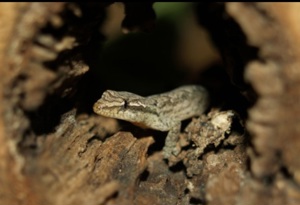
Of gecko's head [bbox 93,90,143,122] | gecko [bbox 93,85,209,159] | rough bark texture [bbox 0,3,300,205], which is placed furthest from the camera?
gecko [bbox 93,85,209,159]

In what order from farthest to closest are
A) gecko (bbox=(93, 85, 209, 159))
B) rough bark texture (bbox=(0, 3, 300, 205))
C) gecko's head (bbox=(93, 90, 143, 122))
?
1. gecko (bbox=(93, 85, 209, 159))
2. gecko's head (bbox=(93, 90, 143, 122))
3. rough bark texture (bbox=(0, 3, 300, 205))

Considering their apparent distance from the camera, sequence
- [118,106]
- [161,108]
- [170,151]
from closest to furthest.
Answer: [170,151], [118,106], [161,108]

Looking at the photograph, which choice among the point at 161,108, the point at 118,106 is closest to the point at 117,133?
the point at 118,106

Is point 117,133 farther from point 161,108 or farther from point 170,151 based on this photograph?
point 161,108

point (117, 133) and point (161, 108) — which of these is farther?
point (161, 108)

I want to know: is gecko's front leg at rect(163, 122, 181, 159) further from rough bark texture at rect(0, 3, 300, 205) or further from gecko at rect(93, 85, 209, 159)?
rough bark texture at rect(0, 3, 300, 205)

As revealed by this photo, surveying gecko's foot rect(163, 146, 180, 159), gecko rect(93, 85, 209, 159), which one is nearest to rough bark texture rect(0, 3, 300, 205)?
gecko's foot rect(163, 146, 180, 159)
